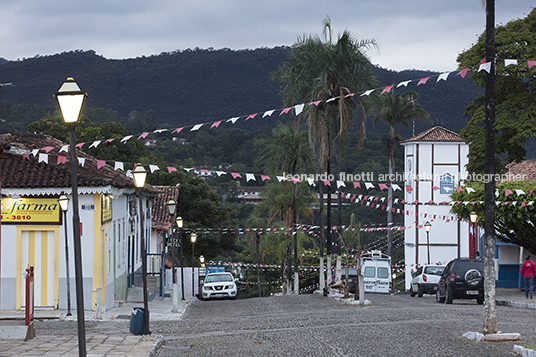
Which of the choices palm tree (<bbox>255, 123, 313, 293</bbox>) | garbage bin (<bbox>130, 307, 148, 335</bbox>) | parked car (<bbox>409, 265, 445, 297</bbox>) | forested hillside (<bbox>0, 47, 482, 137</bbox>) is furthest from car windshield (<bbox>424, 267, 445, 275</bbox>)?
forested hillside (<bbox>0, 47, 482, 137</bbox>)

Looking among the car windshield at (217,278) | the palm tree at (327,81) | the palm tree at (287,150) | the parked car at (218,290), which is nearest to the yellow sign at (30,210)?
the palm tree at (327,81)

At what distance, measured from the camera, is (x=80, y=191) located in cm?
1789

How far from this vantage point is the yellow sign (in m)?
17.9

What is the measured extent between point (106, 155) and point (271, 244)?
51.1ft

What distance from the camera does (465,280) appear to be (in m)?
20.0

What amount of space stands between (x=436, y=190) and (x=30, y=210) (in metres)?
37.6

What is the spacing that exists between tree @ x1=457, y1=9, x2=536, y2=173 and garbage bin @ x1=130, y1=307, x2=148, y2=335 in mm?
15720

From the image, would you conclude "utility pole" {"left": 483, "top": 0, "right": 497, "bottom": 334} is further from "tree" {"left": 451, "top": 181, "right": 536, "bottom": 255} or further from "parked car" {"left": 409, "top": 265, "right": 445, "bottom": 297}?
"parked car" {"left": 409, "top": 265, "right": 445, "bottom": 297}

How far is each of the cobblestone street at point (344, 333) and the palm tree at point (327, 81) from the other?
32.5 feet

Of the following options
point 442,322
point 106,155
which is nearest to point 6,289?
point 442,322

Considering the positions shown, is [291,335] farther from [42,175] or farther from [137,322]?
[42,175]

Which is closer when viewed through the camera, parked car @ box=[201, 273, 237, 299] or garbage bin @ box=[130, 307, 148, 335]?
garbage bin @ box=[130, 307, 148, 335]

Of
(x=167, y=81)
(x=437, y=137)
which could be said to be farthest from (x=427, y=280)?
(x=167, y=81)

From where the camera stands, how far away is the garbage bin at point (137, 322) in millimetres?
12242
